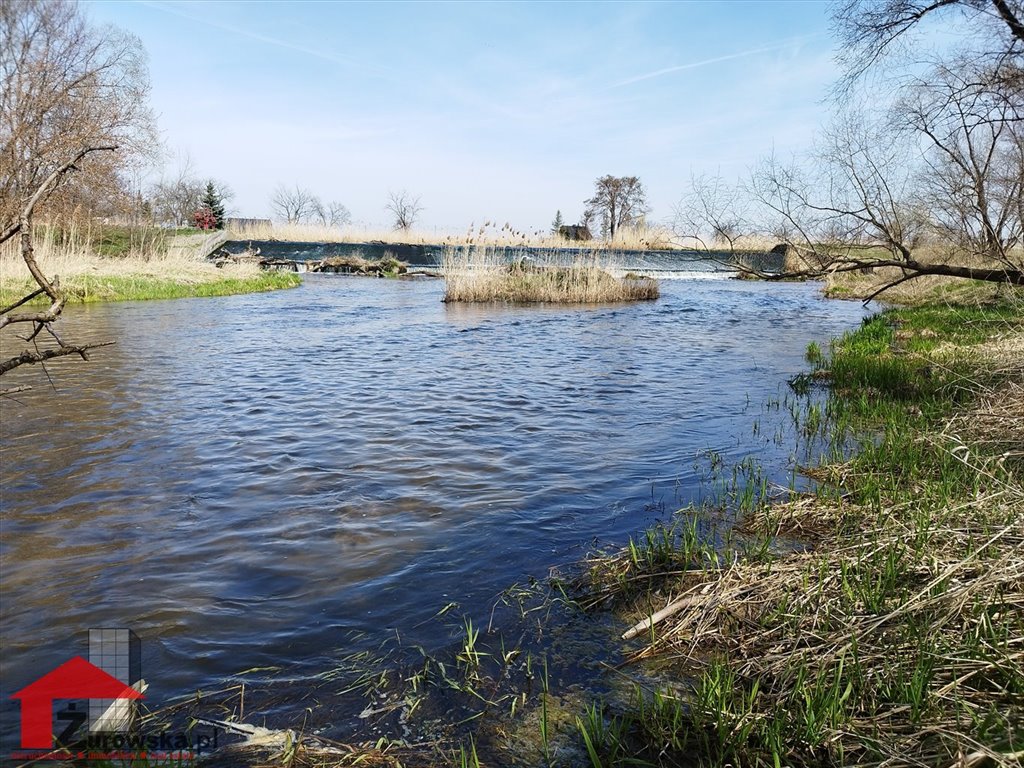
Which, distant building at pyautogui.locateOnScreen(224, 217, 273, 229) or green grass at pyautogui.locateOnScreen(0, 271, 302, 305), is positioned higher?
distant building at pyautogui.locateOnScreen(224, 217, 273, 229)

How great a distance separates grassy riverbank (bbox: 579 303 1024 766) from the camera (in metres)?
2.11

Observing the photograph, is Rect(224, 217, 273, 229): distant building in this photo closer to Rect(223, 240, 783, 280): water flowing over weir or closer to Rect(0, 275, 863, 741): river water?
Rect(223, 240, 783, 280): water flowing over weir

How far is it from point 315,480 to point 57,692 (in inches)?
110

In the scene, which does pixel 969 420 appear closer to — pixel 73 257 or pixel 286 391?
pixel 286 391

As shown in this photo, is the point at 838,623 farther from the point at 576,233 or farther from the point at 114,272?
the point at 576,233

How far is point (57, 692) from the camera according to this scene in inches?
111

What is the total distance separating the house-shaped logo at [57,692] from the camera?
2.51m

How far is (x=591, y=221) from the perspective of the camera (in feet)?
237

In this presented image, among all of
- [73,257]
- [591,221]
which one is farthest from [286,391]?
[591,221]

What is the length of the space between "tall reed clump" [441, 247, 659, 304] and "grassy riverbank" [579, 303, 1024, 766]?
706 inches

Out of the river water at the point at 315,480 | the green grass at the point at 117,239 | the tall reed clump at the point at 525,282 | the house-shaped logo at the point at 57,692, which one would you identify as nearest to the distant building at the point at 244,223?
the green grass at the point at 117,239

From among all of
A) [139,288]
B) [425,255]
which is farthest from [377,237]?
[139,288]

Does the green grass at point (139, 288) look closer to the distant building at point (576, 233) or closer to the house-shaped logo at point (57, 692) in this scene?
the house-shaped logo at point (57, 692)

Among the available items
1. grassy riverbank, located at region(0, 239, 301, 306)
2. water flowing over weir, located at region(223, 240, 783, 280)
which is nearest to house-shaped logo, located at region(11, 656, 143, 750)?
grassy riverbank, located at region(0, 239, 301, 306)
